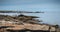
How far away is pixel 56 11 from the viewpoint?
172cm

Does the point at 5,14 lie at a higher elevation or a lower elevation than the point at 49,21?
higher

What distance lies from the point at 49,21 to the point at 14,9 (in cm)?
51

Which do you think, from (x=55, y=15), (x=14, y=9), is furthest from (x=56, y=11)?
(x=14, y=9)

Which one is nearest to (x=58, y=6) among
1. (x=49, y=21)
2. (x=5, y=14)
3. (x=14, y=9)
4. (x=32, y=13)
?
(x=49, y=21)

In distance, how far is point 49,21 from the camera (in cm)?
174

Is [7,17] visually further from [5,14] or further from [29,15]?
[29,15]

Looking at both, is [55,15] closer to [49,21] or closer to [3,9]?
[49,21]

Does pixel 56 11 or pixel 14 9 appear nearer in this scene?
pixel 56 11

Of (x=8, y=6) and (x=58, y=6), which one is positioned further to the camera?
(x=8, y=6)

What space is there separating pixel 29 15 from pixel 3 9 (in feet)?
1.26

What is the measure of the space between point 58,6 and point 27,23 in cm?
45

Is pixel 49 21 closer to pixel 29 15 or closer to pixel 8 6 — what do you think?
pixel 29 15

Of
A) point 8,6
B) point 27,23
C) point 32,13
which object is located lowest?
point 27,23

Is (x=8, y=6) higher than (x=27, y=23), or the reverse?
(x=8, y=6)
